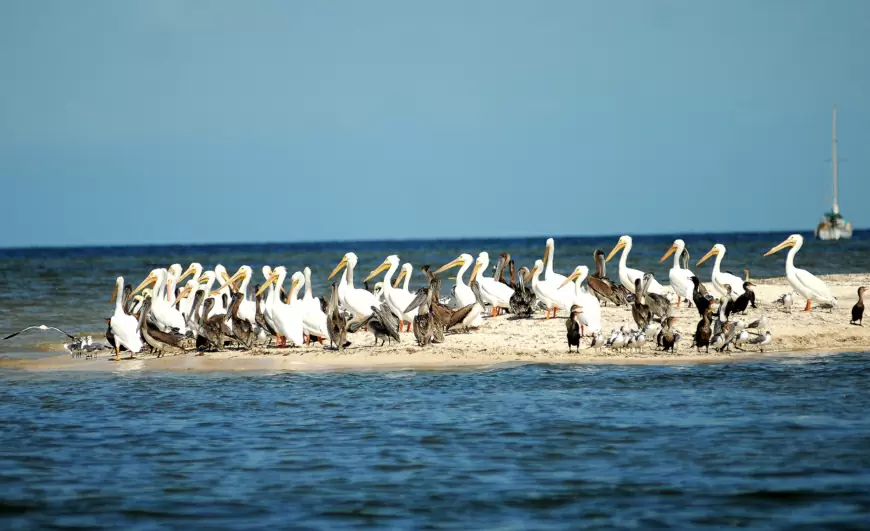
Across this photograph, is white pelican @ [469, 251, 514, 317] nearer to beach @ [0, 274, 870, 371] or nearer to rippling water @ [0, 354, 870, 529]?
beach @ [0, 274, 870, 371]

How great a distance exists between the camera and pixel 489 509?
6.64 meters

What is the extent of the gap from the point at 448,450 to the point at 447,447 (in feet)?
0.36

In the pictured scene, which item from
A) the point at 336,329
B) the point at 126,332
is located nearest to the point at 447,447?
the point at 336,329

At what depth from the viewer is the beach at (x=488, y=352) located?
1294cm

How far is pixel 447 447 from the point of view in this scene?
834cm

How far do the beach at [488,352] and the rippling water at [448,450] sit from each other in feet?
2.82

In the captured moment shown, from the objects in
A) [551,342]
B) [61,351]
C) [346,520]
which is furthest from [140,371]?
[346,520]

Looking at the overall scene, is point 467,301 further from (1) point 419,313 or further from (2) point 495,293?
(1) point 419,313

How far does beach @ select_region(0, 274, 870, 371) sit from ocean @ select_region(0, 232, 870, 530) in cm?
53

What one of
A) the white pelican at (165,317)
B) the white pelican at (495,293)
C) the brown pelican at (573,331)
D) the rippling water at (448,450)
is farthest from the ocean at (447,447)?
the white pelican at (495,293)

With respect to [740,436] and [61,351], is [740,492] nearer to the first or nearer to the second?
[740,436]

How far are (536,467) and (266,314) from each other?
7374 mm

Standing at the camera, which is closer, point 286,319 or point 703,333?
point 703,333

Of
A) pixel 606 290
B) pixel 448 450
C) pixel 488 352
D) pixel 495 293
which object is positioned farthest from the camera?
pixel 606 290
